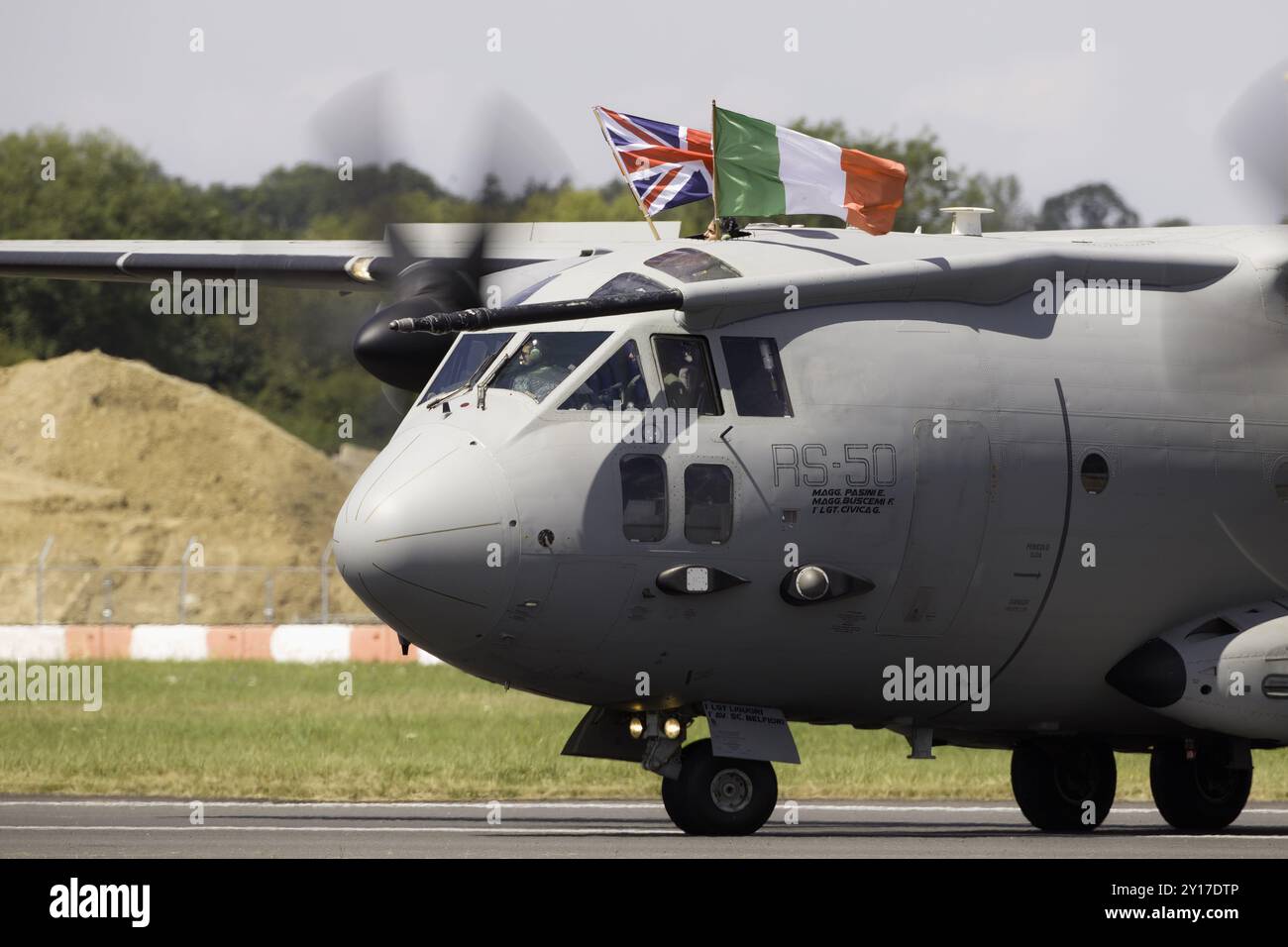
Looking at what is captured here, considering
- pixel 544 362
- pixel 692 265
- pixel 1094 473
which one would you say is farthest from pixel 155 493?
pixel 1094 473

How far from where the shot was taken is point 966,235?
18.4 metres

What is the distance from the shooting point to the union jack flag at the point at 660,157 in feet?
65.1

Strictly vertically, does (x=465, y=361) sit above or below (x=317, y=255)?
below

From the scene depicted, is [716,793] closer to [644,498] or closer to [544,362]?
[644,498]

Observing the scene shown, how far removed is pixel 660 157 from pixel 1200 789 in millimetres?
7929

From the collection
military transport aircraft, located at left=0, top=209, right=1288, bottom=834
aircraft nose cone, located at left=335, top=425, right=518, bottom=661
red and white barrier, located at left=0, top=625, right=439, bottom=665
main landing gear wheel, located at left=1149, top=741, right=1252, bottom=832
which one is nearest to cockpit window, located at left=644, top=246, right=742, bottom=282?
military transport aircraft, located at left=0, top=209, right=1288, bottom=834

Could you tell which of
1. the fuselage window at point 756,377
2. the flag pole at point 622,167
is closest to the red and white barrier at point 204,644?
the flag pole at point 622,167

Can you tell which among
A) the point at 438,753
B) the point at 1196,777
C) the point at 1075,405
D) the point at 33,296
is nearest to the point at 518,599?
the point at 1075,405

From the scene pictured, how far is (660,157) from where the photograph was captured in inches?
790

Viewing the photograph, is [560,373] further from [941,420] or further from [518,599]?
[941,420]

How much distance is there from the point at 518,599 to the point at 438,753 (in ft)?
36.0

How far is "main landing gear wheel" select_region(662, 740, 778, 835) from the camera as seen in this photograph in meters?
16.0

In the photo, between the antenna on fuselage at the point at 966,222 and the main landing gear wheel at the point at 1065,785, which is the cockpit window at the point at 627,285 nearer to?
the antenna on fuselage at the point at 966,222
